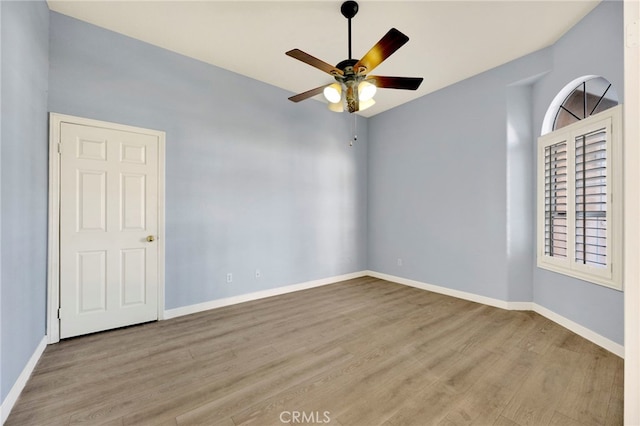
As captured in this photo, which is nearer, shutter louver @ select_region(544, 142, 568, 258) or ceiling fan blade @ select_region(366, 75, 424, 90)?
ceiling fan blade @ select_region(366, 75, 424, 90)

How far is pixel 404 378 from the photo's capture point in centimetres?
210

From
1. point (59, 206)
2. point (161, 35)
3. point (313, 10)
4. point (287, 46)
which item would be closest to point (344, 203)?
point (287, 46)

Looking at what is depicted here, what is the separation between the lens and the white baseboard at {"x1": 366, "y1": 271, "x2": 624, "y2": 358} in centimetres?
252

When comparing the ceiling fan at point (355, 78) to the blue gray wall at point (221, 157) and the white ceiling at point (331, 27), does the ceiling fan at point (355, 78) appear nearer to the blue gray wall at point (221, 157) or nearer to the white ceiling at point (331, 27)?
the white ceiling at point (331, 27)

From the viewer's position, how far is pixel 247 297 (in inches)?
153

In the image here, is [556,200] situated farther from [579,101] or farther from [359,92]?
[359,92]

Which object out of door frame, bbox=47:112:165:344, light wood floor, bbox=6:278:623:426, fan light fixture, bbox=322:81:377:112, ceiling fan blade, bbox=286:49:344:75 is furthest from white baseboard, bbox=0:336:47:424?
fan light fixture, bbox=322:81:377:112

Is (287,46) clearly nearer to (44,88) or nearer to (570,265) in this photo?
(44,88)

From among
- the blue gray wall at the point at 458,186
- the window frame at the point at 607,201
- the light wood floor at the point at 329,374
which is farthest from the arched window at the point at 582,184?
the light wood floor at the point at 329,374

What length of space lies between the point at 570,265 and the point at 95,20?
5.72m

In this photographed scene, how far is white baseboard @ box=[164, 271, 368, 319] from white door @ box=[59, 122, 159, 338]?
27cm

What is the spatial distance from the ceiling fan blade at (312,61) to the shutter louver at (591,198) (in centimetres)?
268

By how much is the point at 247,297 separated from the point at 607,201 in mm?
4241

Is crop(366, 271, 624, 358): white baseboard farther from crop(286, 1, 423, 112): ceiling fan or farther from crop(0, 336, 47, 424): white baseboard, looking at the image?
crop(0, 336, 47, 424): white baseboard
